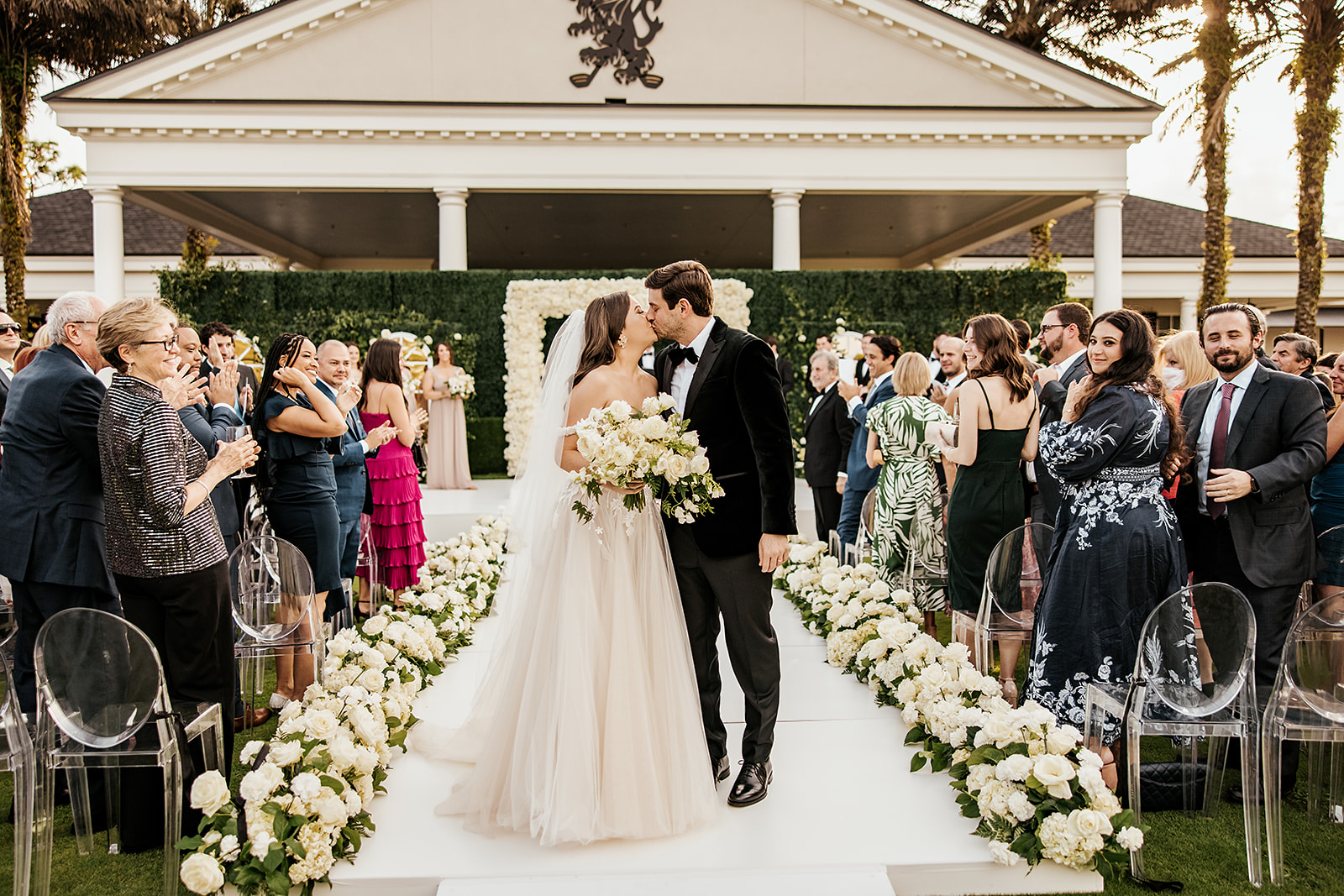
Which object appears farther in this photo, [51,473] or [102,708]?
[51,473]

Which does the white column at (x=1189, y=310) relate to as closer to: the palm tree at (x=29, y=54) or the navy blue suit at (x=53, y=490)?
the palm tree at (x=29, y=54)

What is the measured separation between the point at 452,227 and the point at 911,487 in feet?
44.0

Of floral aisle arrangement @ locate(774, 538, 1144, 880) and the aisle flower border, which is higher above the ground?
the aisle flower border

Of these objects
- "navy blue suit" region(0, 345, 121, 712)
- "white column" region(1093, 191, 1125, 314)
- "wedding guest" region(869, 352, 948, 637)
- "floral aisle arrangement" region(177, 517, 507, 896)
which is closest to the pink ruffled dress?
"floral aisle arrangement" region(177, 517, 507, 896)

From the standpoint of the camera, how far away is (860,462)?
750 cm

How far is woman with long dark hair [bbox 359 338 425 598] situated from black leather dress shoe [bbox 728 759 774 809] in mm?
4177

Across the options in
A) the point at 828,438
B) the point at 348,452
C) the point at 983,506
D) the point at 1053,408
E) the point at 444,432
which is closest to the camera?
the point at 983,506

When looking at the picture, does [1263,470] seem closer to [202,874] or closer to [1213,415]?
[1213,415]

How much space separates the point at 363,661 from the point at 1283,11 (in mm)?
18791

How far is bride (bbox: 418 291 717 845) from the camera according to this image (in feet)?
11.2

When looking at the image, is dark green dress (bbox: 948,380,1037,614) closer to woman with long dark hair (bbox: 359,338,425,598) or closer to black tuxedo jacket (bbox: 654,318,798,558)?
black tuxedo jacket (bbox: 654,318,798,558)

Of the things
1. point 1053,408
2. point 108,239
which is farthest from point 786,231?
point 108,239

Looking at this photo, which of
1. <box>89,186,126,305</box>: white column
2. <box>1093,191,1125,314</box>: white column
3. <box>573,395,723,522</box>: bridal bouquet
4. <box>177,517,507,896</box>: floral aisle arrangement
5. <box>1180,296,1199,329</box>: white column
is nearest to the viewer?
<box>177,517,507,896</box>: floral aisle arrangement

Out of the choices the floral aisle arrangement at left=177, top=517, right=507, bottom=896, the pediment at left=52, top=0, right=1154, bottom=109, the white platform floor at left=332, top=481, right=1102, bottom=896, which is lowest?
the white platform floor at left=332, top=481, right=1102, bottom=896
